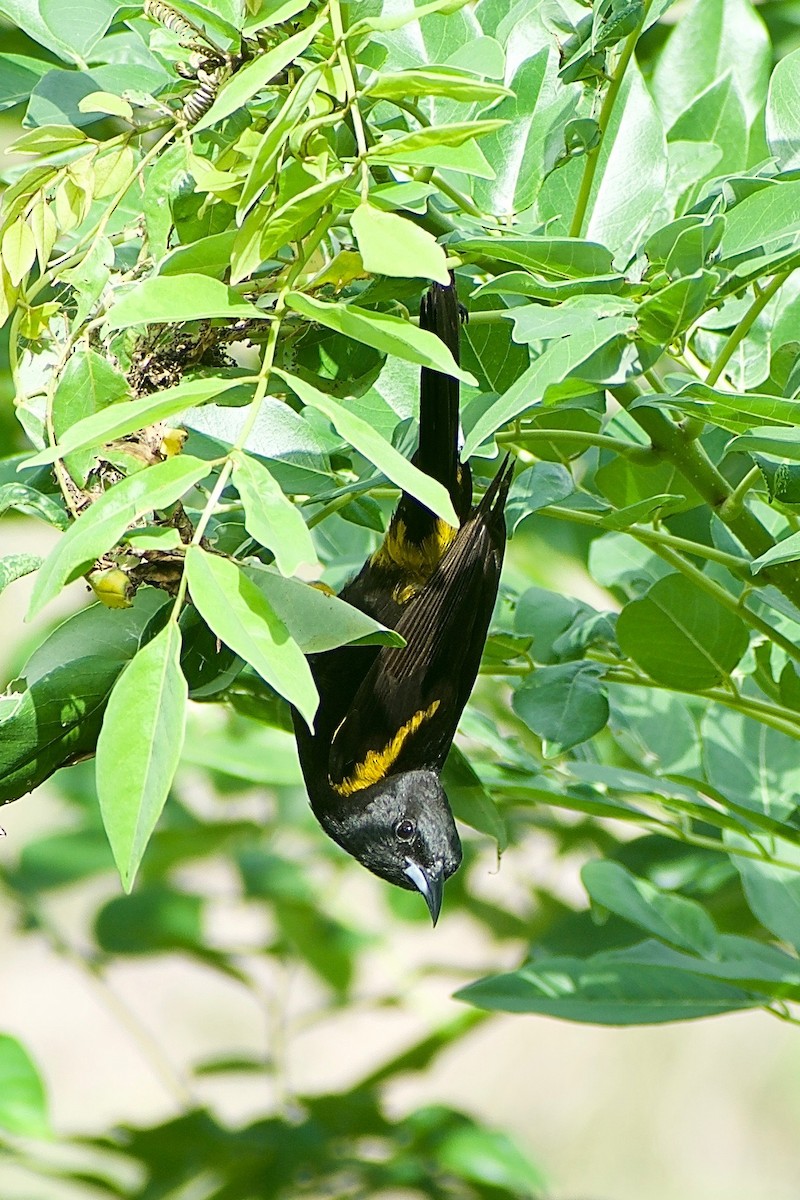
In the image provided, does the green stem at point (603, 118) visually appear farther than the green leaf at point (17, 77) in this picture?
No

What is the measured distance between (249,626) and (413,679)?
1.15 meters

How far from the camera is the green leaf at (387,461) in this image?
0.78m

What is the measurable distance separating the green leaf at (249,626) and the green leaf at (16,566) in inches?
10.3

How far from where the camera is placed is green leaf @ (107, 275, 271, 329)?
2.66 ft

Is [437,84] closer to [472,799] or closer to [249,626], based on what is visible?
[249,626]

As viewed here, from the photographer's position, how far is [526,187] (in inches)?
45.4

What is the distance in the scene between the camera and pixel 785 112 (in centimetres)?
118

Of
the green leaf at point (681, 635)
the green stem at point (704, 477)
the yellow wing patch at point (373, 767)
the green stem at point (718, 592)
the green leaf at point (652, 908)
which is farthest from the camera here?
the yellow wing patch at point (373, 767)

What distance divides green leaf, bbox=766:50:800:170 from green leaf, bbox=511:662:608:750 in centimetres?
53

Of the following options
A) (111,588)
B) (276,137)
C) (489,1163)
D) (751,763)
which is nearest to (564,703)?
(751,763)

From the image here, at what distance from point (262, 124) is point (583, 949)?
1.52 metres

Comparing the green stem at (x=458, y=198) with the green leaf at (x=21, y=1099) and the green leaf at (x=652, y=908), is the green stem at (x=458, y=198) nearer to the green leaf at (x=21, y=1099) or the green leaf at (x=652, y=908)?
the green leaf at (x=652, y=908)

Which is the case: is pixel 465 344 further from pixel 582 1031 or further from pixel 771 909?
pixel 582 1031

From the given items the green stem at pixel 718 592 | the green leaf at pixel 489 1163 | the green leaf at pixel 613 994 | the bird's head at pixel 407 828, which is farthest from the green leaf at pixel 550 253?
the green leaf at pixel 489 1163
